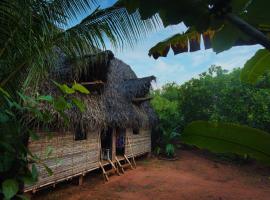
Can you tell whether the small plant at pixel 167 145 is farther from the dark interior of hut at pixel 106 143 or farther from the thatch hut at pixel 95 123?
the dark interior of hut at pixel 106 143

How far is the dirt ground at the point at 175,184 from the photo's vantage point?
7.74m

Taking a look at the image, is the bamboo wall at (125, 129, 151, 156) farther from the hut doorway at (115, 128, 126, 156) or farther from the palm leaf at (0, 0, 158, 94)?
the palm leaf at (0, 0, 158, 94)

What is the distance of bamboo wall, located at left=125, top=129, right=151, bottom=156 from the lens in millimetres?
11970

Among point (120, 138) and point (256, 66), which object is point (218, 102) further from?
point (256, 66)

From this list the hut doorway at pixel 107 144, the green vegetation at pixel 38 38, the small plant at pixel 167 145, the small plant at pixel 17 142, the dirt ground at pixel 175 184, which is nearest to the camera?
the small plant at pixel 17 142

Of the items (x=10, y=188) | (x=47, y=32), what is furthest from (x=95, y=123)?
(x=10, y=188)

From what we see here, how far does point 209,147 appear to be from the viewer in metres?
0.74

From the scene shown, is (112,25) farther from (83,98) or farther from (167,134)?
(167,134)

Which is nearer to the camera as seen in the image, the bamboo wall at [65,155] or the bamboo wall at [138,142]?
the bamboo wall at [65,155]

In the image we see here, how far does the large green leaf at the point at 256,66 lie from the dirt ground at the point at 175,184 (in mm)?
7157

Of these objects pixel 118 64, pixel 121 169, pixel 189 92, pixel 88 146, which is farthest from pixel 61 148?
pixel 189 92

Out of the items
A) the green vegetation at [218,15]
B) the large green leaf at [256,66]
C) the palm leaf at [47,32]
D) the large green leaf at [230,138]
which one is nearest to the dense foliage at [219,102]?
the palm leaf at [47,32]

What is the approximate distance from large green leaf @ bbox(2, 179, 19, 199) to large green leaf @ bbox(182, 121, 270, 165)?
223cm

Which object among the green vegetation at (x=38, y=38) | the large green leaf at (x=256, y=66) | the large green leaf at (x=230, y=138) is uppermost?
the green vegetation at (x=38, y=38)
